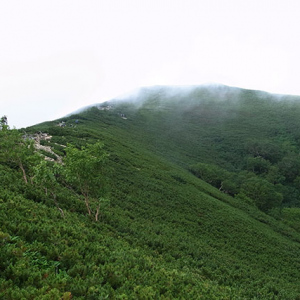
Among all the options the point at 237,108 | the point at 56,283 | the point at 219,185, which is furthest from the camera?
the point at 237,108

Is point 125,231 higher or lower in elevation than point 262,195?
higher

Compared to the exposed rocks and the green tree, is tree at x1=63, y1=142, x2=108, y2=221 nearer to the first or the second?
the exposed rocks

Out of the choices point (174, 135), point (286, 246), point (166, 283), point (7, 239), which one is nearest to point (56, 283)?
point (7, 239)

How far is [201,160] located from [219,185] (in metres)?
21.4

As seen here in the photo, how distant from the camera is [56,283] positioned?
664cm

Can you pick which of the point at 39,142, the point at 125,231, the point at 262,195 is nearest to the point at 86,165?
the point at 125,231

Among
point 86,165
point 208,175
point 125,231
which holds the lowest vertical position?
point 208,175

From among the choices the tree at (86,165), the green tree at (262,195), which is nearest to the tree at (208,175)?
the green tree at (262,195)

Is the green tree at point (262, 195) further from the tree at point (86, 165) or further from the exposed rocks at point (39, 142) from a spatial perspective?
the tree at point (86, 165)

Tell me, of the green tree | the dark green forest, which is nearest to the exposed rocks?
the dark green forest

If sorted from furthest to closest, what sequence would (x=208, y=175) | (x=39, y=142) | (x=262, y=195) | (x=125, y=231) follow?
(x=208, y=175) < (x=262, y=195) < (x=39, y=142) < (x=125, y=231)

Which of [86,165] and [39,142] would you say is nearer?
[86,165]

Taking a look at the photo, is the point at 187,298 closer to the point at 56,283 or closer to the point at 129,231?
the point at 56,283

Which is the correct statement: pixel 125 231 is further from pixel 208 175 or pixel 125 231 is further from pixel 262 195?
pixel 208 175
